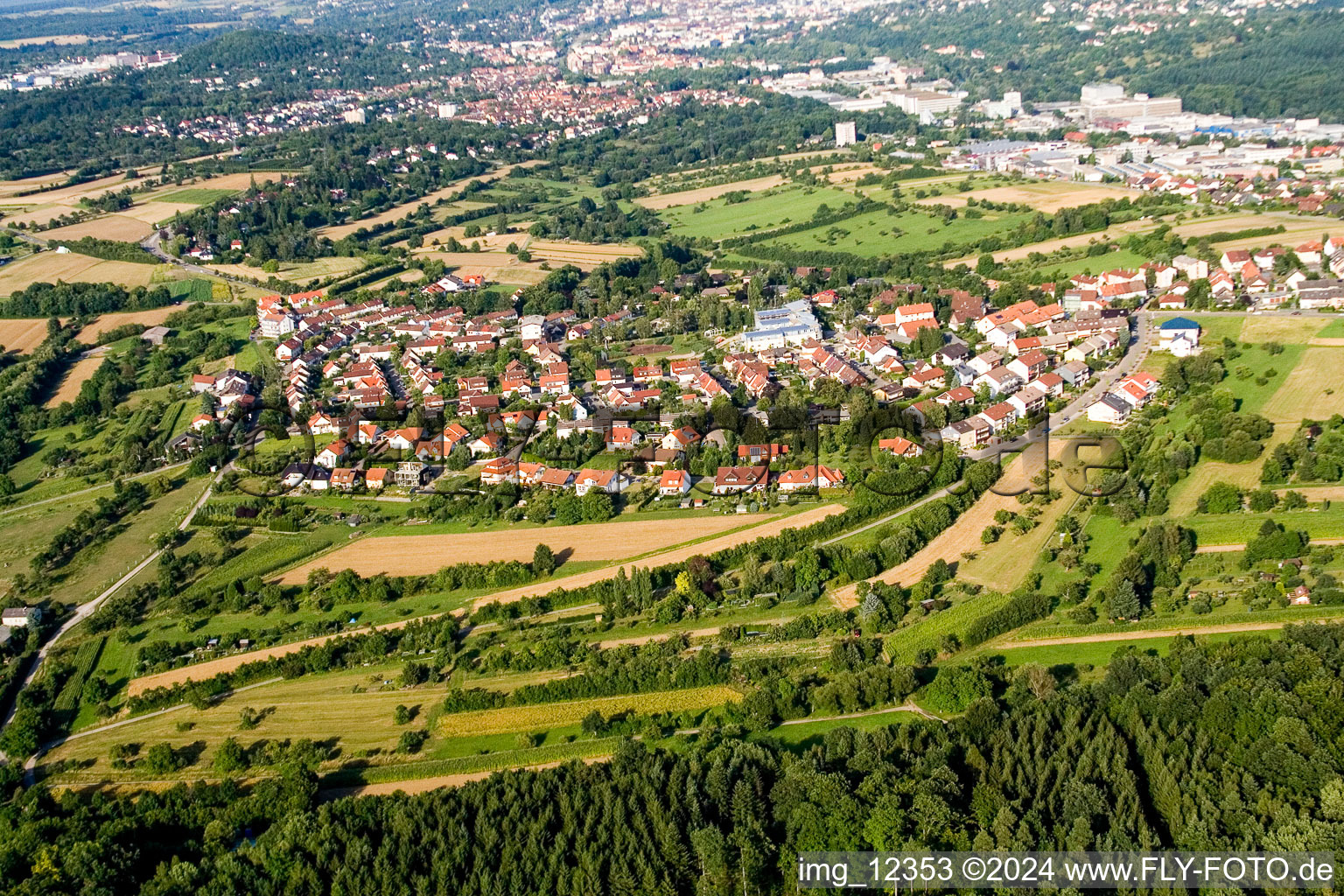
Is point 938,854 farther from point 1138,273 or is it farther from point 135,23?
point 135,23

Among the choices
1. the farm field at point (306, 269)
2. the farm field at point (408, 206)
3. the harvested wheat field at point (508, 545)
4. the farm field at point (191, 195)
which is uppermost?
the farm field at point (191, 195)

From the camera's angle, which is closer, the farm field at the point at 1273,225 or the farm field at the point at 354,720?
the farm field at the point at 354,720

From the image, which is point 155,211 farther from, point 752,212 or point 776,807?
point 776,807

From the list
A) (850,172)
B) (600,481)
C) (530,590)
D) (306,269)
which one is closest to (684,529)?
(600,481)

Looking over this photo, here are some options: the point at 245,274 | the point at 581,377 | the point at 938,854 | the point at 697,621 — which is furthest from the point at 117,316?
the point at 938,854

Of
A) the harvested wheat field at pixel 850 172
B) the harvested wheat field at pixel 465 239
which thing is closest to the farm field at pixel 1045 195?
the harvested wheat field at pixel 850 172

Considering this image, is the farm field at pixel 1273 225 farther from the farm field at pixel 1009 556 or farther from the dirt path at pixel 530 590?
the dirt path at pixel 530 590
